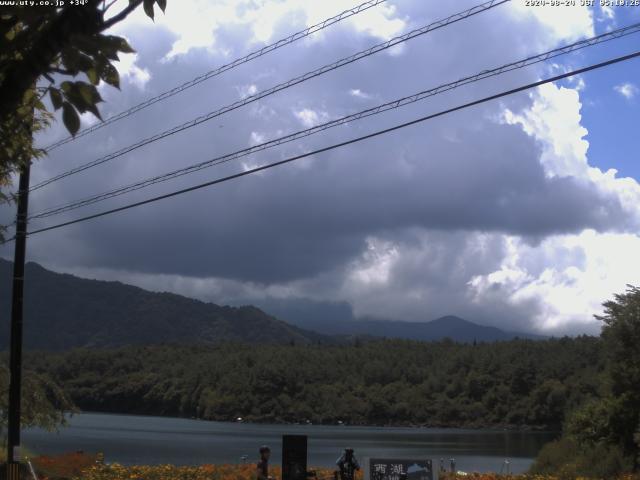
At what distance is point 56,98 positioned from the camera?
480 cm

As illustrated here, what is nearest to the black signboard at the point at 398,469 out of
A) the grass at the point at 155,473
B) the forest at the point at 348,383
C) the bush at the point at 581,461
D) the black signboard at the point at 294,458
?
the black signboard at the point at 294,458

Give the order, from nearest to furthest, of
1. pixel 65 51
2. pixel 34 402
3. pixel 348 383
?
1. pixel 65 51
2. pixel 34 402
3. pixel 348 383

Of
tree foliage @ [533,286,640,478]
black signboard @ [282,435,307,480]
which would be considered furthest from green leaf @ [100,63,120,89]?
tree foliage @ [533,286,640,478]

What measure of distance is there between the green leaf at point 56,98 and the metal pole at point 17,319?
1513 centimetres

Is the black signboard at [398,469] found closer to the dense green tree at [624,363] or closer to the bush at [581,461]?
the bush at [581,461]

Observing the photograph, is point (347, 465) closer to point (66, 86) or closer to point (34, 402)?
point (34, 402)

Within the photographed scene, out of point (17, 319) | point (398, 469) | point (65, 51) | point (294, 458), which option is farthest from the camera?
point (17, 319)

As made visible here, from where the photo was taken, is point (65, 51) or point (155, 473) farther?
point (155, 473)

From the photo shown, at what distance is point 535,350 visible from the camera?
411 ft

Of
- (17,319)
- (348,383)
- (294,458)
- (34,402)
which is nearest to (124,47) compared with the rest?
(294,458)

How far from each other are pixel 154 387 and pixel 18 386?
121m

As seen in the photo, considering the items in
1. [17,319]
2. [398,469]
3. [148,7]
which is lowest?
[398,469]

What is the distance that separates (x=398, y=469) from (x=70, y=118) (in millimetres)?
12104

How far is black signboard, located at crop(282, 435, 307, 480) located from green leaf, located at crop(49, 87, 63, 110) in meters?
11.7
